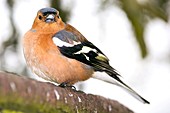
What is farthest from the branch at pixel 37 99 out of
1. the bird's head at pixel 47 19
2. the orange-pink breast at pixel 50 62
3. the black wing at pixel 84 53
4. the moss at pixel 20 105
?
the bird's head at pixel 47 19

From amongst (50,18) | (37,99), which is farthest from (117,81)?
(37,99)

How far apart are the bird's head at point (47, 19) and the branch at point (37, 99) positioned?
4.34 ft

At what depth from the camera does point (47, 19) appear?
314 cm

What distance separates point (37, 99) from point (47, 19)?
6.25 feet

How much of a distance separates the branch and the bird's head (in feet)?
4.34

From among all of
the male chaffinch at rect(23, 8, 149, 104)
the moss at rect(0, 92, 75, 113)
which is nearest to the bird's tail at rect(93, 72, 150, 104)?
the male chaffinch at rect(23, 8, 149, 104)

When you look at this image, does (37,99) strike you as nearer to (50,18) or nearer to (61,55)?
(61,55)

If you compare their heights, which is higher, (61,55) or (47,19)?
(47,19)

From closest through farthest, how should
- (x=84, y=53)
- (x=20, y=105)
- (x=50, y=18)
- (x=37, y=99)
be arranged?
(x=20, y=105)
(x=37, y=99)
(x=84, y=53)
(x=50, y=18)

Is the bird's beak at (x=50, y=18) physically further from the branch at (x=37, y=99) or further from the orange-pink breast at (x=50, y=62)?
the branch at (x=37, y=99)

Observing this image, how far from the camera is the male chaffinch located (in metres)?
2.84

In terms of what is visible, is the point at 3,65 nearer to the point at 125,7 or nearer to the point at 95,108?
the point at 125,7

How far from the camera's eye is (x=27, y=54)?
2.89 meters

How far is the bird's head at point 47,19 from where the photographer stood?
3088mm
